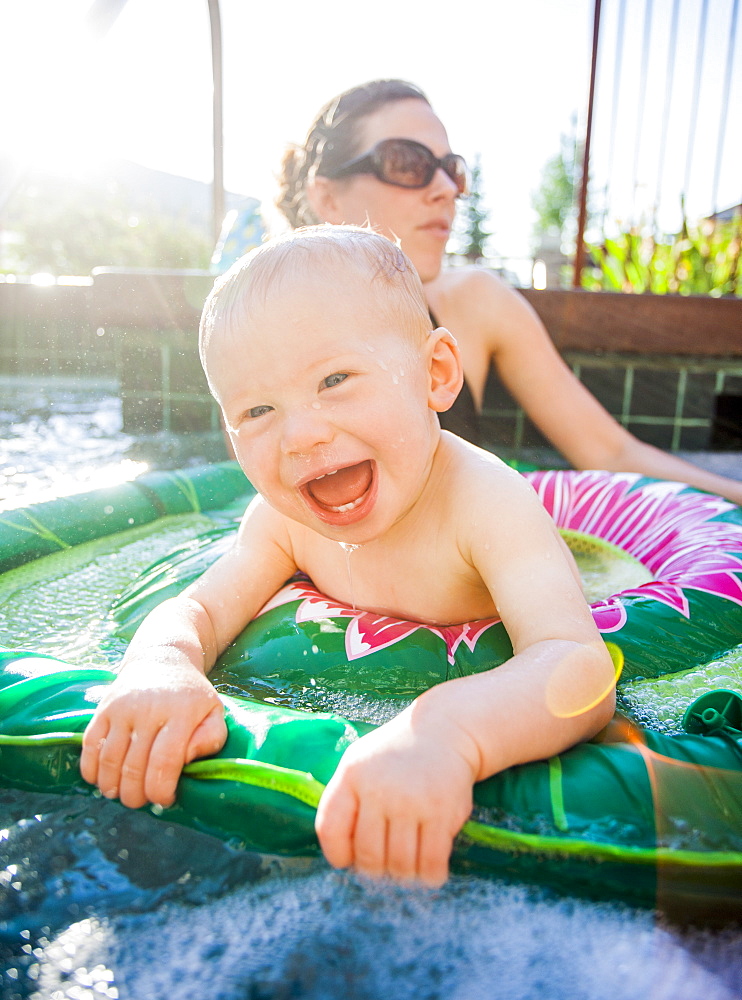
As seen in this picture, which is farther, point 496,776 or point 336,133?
point 336,133

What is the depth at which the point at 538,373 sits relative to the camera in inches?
123

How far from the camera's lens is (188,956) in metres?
0.78

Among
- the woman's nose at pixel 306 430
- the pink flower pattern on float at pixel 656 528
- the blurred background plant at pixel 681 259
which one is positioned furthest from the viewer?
the blurred background plant at pixel 681 259

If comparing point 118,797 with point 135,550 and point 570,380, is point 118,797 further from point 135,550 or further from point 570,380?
point 570,380

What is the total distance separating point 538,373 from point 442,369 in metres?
1.79

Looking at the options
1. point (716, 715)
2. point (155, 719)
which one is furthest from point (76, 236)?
point (716, 715)

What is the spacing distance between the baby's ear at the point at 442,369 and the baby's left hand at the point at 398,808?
679 millimetres

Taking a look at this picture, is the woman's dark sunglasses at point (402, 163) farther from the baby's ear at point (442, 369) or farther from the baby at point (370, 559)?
the baby's ear at point (442, 369)

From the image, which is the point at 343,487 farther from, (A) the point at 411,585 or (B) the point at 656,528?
(B) the point at 656,528

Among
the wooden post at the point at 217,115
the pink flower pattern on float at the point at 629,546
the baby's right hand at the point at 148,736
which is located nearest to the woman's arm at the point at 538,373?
the pink flower pattern on float at the point at 629,546

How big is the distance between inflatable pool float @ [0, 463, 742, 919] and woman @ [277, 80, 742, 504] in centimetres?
116

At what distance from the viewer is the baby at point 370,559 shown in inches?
35.7

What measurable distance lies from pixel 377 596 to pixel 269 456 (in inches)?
16.9

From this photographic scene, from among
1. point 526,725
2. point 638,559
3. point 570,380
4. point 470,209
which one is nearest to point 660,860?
point 526,725
